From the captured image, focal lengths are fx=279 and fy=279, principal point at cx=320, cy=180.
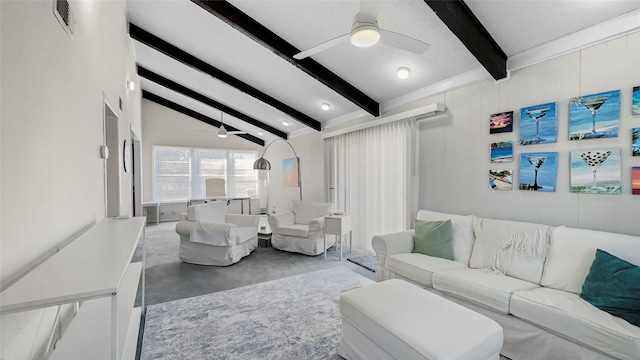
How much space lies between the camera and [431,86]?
3.69 metres

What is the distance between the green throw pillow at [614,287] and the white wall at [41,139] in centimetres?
291

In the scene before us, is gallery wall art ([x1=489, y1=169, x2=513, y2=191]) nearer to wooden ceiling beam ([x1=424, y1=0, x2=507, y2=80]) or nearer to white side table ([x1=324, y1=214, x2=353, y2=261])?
wooden ceiling beam ([x1=424, y1=0, x2=507, y2=80])

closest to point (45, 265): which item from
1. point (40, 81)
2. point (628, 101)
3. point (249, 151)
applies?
point (40, 81)

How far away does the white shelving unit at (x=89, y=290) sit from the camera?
848mm

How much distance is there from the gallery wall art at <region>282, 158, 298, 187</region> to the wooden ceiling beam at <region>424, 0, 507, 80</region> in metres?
5.12

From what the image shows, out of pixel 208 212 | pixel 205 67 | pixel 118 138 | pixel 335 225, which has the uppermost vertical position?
pixel 205 67

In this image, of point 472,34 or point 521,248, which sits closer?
point 521,248

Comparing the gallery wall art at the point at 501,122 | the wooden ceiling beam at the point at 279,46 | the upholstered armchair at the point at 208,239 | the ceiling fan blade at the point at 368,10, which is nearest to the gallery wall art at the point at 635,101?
the gallery wall art at the point at 501,122

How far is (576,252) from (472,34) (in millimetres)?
2029

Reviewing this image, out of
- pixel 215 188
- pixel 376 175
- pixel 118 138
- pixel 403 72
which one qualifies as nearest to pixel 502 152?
pixel 403 72

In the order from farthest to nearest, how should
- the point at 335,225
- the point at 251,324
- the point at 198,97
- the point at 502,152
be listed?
the point at 198,97
the point at 335,225
the point at 502,152
the point at 251,324

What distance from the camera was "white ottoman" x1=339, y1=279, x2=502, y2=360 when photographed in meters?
1.44

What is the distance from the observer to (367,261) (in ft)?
13.8

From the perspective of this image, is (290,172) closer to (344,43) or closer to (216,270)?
(216,270)
